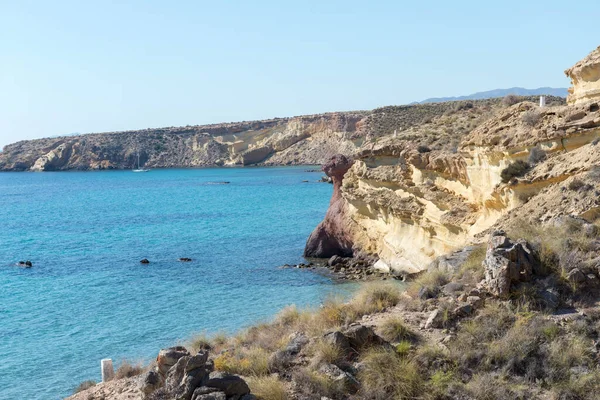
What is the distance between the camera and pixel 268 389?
335 inches

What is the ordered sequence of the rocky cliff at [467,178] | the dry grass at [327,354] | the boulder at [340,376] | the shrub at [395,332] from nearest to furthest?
the boulder at [340,376], the dry grass at [327,354], the shrub at [395,332], the rocky cliff at [467,178]

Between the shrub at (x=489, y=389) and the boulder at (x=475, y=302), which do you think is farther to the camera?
the boulder at (x=475, y=302)

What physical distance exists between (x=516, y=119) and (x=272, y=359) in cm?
1268

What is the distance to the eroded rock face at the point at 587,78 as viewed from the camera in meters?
17.8

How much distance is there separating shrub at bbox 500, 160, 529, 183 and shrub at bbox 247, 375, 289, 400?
37.3 feet

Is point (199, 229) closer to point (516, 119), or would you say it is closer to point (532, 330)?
point (516, 119)

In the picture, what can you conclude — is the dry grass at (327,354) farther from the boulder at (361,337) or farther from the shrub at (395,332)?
the shrub at (395,332)

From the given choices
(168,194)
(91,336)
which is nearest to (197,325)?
(91,336)

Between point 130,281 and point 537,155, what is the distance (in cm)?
1789

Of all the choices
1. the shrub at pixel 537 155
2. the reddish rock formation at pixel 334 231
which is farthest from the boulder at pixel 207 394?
the reddish rock formation at pixel 334 231

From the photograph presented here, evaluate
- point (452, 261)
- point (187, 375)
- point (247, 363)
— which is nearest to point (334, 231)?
point (452, 261)

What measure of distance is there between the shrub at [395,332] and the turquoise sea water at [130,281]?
8.80 metres

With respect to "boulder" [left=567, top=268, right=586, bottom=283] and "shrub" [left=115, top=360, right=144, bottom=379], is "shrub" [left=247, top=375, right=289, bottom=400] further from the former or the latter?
"boulder" [left=567, top=268, right=586, bottom=283]

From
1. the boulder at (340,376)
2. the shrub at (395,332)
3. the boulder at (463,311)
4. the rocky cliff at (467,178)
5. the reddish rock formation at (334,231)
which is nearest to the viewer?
the boulder at (340,376)
